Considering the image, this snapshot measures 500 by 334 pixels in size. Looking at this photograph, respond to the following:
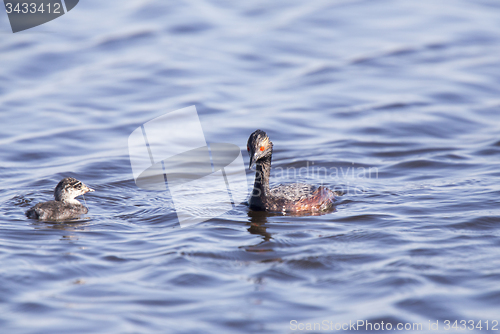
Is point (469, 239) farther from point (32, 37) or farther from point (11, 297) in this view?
point (32, 37)

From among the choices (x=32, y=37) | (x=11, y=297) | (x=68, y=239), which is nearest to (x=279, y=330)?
(x=11, y=297)

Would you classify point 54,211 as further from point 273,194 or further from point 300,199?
point 300,199

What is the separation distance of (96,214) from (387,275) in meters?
4.80

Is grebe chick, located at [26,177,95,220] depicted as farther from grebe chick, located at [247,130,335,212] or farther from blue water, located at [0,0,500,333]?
grebe chick, located at [247,130,335,212]

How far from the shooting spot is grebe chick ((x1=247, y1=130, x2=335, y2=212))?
30.4ft

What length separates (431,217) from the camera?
860 centimetres

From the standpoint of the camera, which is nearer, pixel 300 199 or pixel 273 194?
pixel 300 199

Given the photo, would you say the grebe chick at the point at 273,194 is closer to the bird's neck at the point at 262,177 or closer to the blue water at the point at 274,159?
the bird's neck at the point at 262,177

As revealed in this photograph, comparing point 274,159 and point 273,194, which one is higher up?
point 274,159

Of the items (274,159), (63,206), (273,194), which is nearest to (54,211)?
(63,206)

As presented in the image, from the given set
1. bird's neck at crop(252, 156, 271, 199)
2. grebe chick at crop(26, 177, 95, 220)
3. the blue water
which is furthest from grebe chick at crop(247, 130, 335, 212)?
grebe chick at crop(26, 177, 95, 220)

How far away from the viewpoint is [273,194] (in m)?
9.56

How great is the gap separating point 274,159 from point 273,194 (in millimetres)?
2566

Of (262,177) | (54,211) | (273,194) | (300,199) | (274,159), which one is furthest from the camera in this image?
(274,159)
